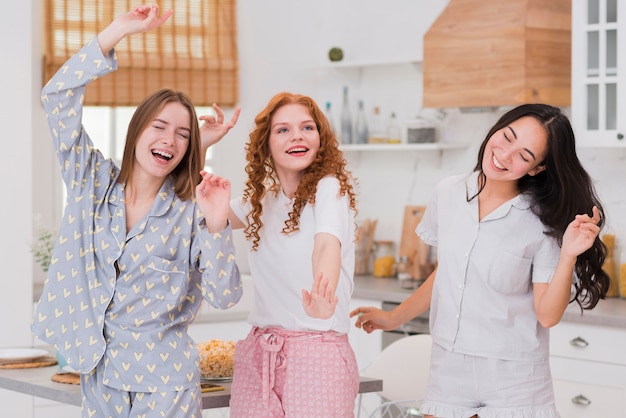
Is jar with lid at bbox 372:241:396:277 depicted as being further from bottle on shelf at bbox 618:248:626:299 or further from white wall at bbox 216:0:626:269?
bottle on shelf at bbox 618:248:626:299

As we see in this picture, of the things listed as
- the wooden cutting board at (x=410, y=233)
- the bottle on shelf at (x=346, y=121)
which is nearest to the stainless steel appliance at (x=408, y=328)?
the wooden cutting board at (x=410, y=233)

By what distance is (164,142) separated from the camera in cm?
250

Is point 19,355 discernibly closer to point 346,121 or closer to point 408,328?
point 408,328

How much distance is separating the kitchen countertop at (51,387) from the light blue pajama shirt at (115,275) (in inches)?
10.8

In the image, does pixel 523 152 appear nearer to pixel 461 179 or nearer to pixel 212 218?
pixel 461 179

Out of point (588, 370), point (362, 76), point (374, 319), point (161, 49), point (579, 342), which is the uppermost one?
point (161, 49)

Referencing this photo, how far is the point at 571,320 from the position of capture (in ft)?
13.4

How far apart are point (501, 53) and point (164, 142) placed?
A: 2427 millimetres

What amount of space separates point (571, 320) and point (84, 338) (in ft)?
7.33

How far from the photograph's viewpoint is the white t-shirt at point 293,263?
8.24 ft

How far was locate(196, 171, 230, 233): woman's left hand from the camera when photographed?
238 centimetres

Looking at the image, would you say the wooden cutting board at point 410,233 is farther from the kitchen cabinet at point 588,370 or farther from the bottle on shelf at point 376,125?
the kitchen cabinet at point 588,370

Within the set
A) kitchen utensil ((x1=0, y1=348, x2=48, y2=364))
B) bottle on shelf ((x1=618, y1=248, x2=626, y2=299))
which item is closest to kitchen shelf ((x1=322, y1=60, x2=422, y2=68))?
bottle on shelf ((x1=618, y1=248, x2=626, y2=299))

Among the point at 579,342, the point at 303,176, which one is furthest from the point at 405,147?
the point at 303,176
